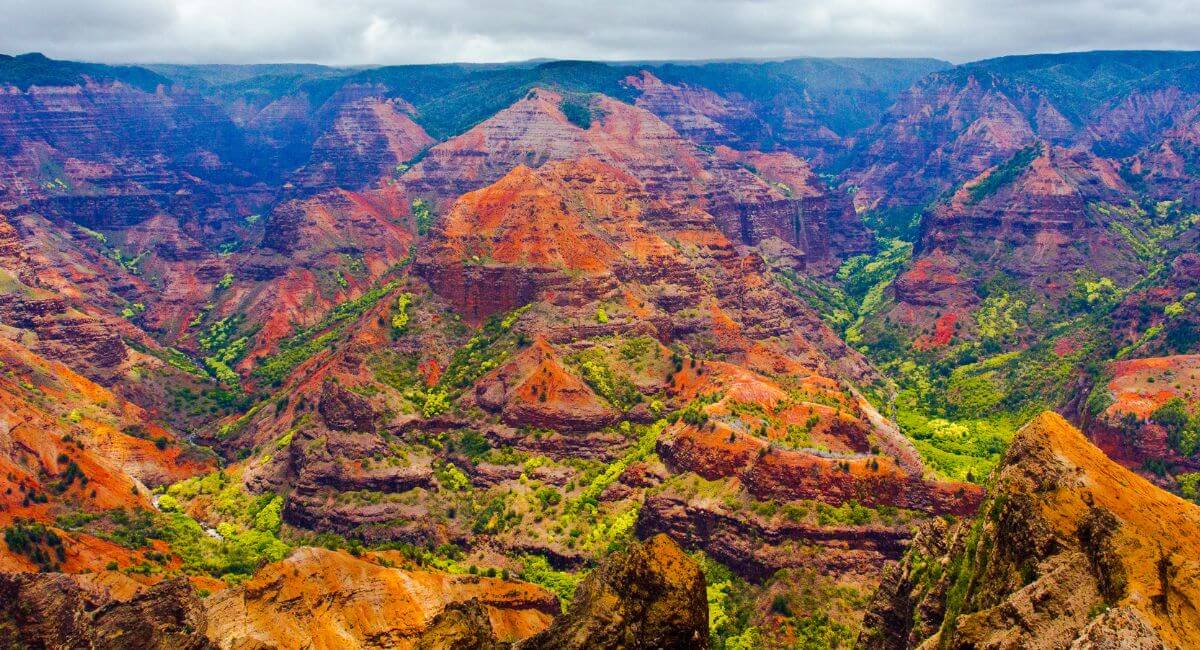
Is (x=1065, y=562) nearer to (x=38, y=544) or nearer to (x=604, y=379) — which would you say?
(x=38, y=544)

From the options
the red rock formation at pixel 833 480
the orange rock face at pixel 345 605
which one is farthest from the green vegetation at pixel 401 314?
the orange rock face at pixel 345 605

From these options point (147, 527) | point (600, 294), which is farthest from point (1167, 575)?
point (600, 294)

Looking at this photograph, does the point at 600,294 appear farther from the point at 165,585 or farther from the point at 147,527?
the point at 165,585

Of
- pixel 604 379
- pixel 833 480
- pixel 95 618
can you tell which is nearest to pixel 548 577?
pixel 833 480

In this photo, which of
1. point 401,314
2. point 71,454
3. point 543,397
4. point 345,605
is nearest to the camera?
point 345,605

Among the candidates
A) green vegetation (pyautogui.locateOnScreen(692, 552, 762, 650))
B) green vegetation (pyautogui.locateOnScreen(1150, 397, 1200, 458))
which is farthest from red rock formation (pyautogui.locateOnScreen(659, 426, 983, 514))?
green vegetation (pyautogui.locateOnScreen(1150, 397, 1200, 458))

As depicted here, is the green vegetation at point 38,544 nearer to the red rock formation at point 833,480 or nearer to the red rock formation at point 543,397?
the red rock formation at point 543,397

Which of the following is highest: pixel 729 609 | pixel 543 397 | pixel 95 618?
pixel 95 618

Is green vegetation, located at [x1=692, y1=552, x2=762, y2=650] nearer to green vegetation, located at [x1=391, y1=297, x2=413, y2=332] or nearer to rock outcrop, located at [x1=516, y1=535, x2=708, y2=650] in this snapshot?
rock outcrop, located at [x1=516, y1=535, x2=708, y2=650]
